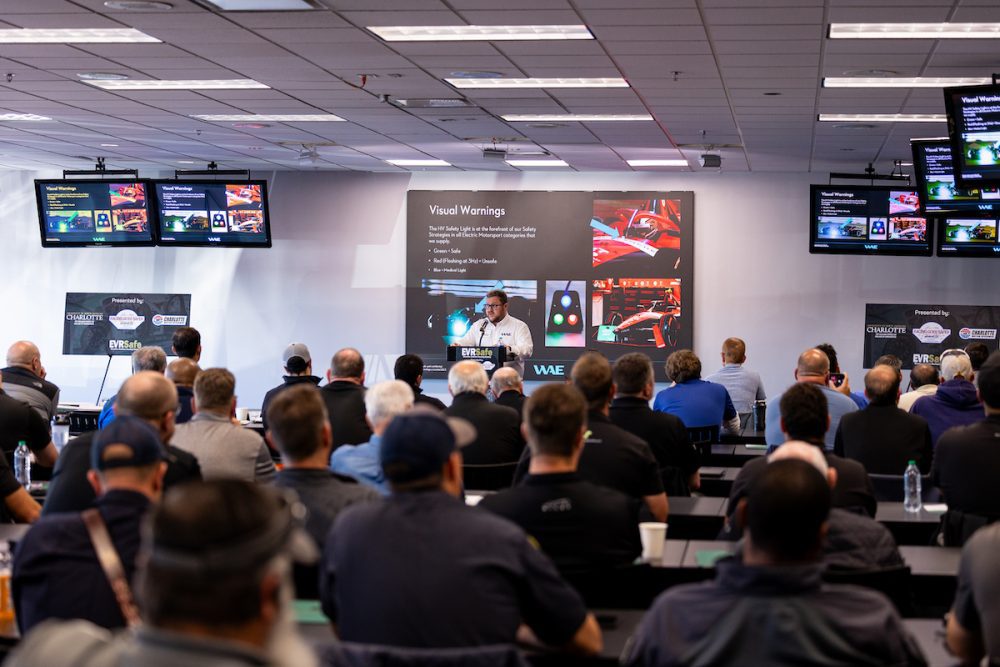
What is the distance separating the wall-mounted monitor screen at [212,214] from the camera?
36.4ft

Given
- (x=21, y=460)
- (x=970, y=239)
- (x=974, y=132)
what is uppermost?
(x=974, y=132)

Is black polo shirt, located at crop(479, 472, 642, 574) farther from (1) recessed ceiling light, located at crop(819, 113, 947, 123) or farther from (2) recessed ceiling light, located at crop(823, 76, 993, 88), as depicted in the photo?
(1) recessed ceiling light, located at crop(819, 113, 947, 123)

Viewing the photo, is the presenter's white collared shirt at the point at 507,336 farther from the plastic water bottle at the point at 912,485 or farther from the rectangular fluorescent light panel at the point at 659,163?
the plastic water bottle at the point at 912,485

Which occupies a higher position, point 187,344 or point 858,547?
point 187,344

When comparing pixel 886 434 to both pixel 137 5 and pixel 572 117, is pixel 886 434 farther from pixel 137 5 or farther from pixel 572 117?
pixel 137 5

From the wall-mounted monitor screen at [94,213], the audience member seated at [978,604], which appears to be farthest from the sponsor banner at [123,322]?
the audience member seated at [978,604]

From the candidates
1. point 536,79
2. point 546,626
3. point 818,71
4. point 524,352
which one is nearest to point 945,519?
point 546,626

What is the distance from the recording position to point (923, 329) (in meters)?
12.3

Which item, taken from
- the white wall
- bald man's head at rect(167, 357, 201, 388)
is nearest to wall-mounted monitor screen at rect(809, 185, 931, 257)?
the white wall

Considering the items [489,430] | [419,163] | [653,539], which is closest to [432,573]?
[653,539]

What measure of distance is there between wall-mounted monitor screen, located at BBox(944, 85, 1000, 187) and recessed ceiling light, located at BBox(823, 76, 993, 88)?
0.83 m

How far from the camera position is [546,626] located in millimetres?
2684

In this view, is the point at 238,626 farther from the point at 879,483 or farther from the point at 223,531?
the point at 879,483

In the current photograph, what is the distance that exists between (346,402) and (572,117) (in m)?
3.46
